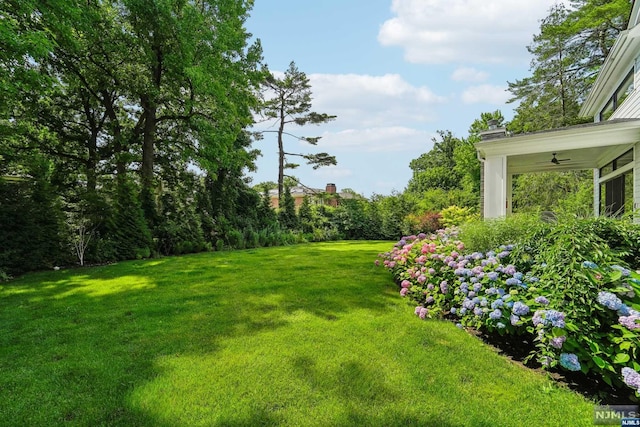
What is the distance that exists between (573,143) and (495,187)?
1.70 metres

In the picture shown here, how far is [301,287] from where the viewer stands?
5422 millimetres

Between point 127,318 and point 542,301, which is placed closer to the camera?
point 542,301

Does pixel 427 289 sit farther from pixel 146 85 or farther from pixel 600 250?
pixel 146 85

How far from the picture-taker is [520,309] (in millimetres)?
2691

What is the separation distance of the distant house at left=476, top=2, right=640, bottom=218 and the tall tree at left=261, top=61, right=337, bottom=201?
49.8ft

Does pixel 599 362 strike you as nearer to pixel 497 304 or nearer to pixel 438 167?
pixel 497 304

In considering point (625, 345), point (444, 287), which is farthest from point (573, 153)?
point (625, 345)

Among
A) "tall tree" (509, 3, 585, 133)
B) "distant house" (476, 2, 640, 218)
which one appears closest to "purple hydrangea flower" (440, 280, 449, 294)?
"distant house" (476, 2, 640, 218)

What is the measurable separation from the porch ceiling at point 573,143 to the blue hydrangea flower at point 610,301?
5.48m

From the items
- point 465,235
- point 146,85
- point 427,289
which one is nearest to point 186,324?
point 427,289

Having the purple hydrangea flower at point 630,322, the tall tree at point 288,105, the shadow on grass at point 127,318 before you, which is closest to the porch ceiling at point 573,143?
the shadow on grass at point 127,318

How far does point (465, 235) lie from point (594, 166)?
8.44 m

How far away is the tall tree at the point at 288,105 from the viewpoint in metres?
21.2

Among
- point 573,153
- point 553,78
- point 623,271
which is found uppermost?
point 553,78
